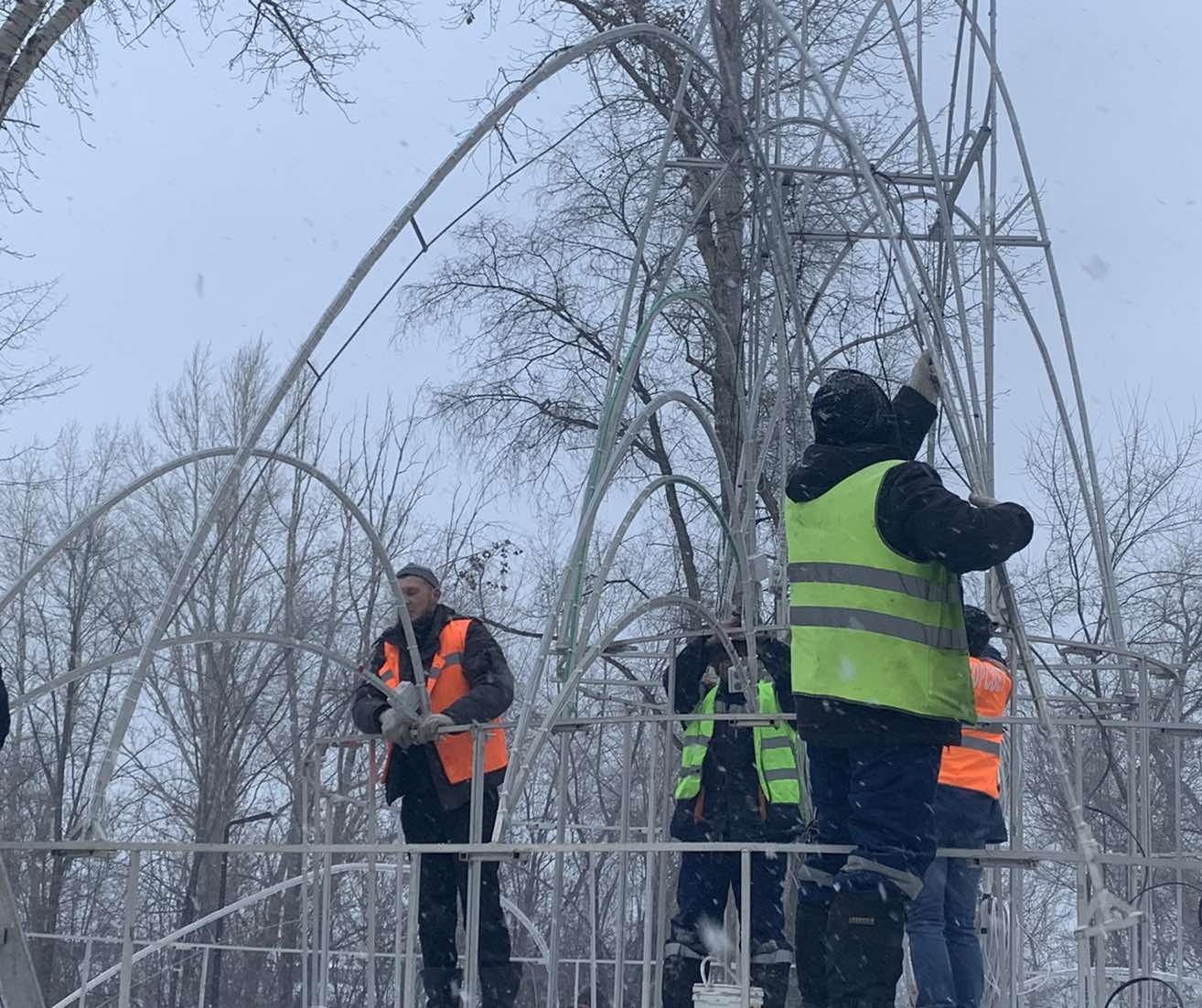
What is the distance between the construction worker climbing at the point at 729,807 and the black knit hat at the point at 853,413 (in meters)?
2.21

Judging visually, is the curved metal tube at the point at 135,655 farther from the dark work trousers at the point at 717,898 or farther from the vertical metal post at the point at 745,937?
the dark work trousers at the point at 717,898

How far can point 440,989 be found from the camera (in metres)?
6.48

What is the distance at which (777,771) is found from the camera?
695cm

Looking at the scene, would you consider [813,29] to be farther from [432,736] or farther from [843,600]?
[843,600]

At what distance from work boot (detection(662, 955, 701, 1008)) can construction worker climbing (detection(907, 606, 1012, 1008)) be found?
38.6 inches

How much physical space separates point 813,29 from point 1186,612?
12273mm

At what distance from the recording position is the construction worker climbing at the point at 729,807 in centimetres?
665

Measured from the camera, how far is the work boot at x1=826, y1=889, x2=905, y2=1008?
4230 millimetres

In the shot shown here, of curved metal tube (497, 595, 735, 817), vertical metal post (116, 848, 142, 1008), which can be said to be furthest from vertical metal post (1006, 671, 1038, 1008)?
vertical metal post (116, 848, 142, 1008)

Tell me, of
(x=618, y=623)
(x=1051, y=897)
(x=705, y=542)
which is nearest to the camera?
(x=618, y=623)

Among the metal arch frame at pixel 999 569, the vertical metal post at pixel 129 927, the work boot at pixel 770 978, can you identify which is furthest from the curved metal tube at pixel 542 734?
A: the work boot at pixel 770 978

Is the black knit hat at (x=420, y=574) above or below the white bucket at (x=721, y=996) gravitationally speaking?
above

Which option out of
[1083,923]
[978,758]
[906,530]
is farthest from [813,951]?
[978,758]

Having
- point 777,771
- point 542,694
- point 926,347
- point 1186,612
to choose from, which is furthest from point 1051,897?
point 926,347
